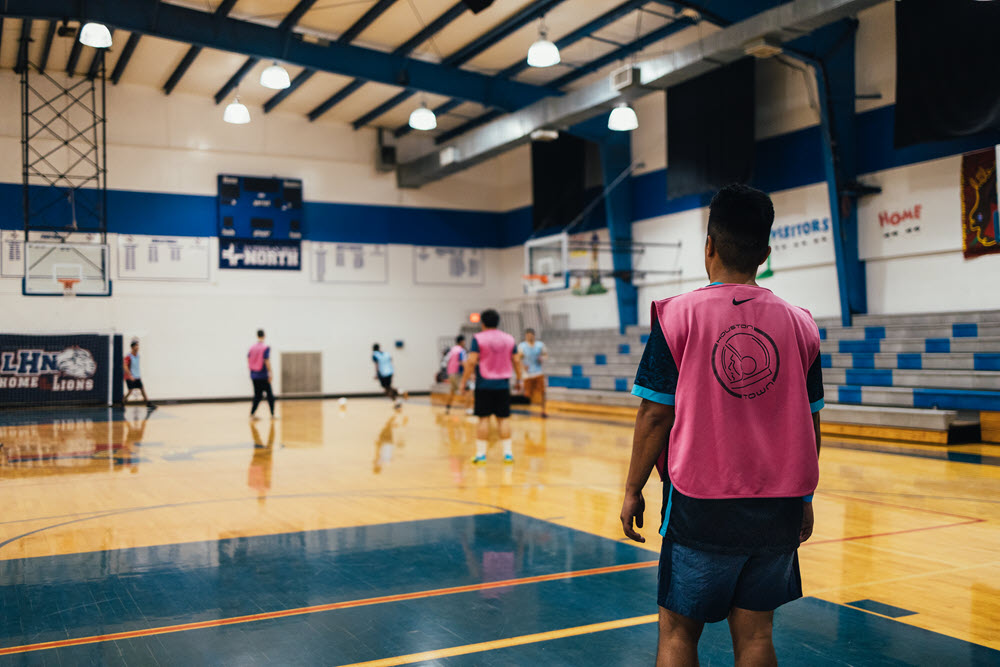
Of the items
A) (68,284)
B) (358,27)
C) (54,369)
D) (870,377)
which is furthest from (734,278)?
(54,369)

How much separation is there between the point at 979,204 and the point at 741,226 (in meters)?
13.4

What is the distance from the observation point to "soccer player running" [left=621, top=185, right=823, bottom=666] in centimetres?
226

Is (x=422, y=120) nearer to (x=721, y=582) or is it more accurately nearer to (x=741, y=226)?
(x=741, y=226)

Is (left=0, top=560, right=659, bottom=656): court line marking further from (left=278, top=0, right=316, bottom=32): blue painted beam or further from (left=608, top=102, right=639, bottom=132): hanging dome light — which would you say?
(left=278, top=0, right=316, bottom=32): blue painted beam

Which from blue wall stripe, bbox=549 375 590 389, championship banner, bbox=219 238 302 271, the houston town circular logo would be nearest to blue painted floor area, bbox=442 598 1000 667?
the houston town circular logo

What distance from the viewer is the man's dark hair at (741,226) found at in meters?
2.35

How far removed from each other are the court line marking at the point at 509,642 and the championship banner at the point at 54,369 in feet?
64.5

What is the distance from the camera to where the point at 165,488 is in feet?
27.7

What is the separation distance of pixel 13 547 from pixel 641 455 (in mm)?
5225

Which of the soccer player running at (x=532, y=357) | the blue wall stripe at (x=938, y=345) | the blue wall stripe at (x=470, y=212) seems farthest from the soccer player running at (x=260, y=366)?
the blue wall stripe at (x=938, y=345)

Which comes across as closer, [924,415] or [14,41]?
[924,415]

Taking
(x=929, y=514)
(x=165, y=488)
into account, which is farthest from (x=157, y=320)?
(x=929, y=514)

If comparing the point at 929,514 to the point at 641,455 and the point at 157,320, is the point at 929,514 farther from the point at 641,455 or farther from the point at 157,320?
the point at 157,320

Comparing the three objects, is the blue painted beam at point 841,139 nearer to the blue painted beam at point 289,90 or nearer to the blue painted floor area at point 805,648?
the blue painted beam at point 289,90
